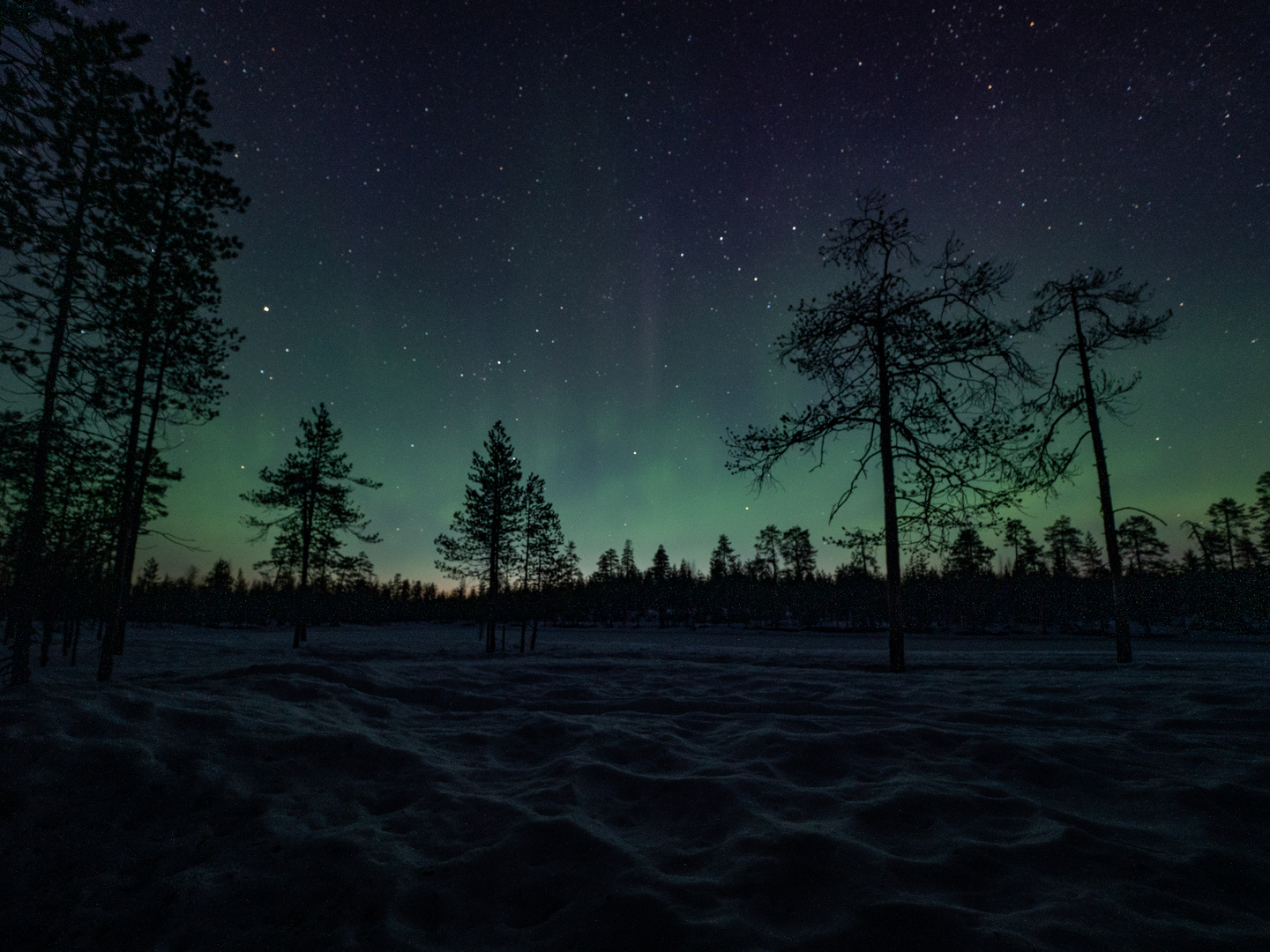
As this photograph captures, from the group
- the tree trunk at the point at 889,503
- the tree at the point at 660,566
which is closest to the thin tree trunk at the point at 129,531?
the tree trunk at the point at 889,503

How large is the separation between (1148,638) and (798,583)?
32157mm

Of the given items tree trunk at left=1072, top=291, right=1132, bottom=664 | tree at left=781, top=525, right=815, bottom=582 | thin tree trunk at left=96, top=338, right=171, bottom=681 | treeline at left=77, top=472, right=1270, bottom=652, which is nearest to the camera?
thin tree trunk at left=96, top=338, right=171, bottom=681

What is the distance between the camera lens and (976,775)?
10.9 feet

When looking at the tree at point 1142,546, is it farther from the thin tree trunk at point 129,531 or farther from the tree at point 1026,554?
the thin tree trunk at point 129,531

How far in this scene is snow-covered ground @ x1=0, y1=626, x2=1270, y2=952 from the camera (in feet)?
6.31

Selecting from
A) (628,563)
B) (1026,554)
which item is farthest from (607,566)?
(1026,554)

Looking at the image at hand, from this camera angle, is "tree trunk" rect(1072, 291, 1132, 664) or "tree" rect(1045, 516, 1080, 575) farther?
"tree" rect(1045, 516, 1080, 575)

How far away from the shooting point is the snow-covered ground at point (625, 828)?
1925 millimetres

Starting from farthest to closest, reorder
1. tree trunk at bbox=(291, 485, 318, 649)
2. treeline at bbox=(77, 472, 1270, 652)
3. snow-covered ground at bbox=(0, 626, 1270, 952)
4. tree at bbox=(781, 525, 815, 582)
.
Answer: tree at bbox=(781, 525, 815, 582) < treeline at bbox=(77, 472, 1270, 652) < tree trunk at bbox=(291, 485, 318, 649) < snow-covered ground at bbox=(0, 626, 1270, 952)

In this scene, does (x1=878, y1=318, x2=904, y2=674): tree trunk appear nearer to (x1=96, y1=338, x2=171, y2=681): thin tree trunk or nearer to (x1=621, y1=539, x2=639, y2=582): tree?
(x1=96, y1=338, x2=171, y2=681): thin tree trunk

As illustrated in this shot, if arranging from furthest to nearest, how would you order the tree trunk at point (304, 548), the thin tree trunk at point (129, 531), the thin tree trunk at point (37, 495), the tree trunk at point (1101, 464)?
the tree trunk at point (304, 548)
the tree trunk at point (1101, 464)
the thin tree trunk at point (129, 531)
the thin tree trunk at point (37, 495)

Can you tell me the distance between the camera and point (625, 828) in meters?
2.84

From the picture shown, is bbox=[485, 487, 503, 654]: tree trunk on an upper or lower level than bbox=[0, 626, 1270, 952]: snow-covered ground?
upper

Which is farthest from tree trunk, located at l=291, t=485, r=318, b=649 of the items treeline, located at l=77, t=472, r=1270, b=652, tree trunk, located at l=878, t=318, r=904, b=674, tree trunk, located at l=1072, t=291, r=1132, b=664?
tree trunk, located at l=1072, t=291, r=1132, b=664
